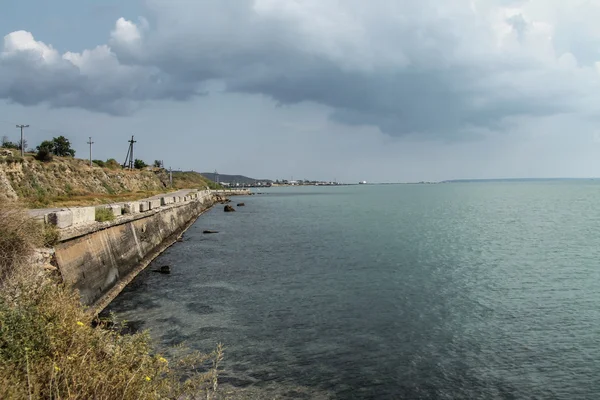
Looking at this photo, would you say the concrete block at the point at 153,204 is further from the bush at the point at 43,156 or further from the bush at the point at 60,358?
the bush at the point at 43,156

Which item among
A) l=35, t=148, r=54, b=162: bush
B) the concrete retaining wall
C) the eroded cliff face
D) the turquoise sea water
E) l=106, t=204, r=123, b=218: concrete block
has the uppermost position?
l=35, t=148, r=54, b=162: bush

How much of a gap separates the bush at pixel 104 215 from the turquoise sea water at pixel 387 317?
3.41 metres

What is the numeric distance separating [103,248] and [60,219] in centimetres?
407

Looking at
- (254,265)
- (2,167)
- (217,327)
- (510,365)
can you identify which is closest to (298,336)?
(217,327)

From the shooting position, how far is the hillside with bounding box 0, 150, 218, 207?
42.2m

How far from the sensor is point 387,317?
1565 cm

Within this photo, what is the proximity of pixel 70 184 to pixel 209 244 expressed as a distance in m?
35.2

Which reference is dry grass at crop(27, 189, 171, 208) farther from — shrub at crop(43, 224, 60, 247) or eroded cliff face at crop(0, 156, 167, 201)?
shrub at crop(43, 224, 60, 247)

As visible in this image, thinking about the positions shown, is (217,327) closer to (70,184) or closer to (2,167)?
(2,167)

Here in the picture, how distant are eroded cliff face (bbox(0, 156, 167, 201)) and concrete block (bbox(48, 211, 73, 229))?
23.8 meters

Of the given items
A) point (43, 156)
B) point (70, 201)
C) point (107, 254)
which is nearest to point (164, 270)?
point (107, 254)

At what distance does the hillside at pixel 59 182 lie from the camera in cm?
4216

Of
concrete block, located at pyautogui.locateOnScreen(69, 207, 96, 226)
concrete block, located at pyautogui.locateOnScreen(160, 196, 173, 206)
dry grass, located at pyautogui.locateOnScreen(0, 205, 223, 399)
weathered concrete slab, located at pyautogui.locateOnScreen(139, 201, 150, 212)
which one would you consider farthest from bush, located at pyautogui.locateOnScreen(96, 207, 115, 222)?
concrete block, located at pyautogui.locateOnScreen(160, 196, 173, 206)

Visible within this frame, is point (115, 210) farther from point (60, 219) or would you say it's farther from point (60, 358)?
point (60, 358)
